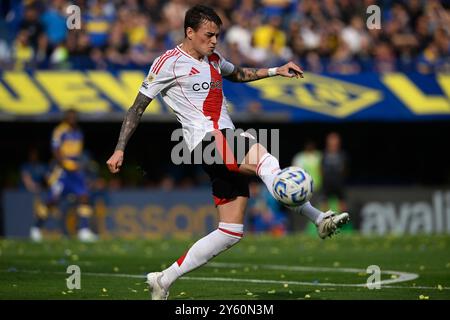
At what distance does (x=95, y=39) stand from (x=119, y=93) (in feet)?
6.82

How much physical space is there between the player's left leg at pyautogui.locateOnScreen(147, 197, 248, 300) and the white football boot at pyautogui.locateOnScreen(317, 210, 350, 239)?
0.83 meters

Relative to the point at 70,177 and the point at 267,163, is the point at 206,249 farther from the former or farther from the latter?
the point at 70,177

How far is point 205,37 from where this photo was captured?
32.6ft

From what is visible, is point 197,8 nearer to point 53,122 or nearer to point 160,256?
point 160,256

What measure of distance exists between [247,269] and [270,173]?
4692 mm

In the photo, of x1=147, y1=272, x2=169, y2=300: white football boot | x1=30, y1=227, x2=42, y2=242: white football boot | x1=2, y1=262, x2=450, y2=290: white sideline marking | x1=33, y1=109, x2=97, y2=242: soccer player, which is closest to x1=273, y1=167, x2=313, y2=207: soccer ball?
x1=147, y1=272, x2=169, y2=300: white football boot

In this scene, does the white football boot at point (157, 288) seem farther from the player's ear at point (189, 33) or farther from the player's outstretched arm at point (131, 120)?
the player's ear at point (189, 33)

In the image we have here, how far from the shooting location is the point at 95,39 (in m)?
25.3

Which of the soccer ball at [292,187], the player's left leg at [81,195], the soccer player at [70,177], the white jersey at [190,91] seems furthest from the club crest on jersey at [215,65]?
the player's left leg at [81,195]

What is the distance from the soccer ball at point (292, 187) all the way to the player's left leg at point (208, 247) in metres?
0.72

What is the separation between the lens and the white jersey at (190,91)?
391 inches

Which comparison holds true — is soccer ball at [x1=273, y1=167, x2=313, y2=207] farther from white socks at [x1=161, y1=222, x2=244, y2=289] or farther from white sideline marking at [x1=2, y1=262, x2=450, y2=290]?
white sideline marking at [x1=2, y1=262, x2=450, y2=290]

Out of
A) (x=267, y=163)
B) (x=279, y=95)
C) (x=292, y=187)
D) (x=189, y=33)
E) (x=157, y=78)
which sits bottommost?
(x=292, y=187)

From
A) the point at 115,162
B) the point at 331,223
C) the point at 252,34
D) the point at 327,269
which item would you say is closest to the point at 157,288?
the point at 115,162
